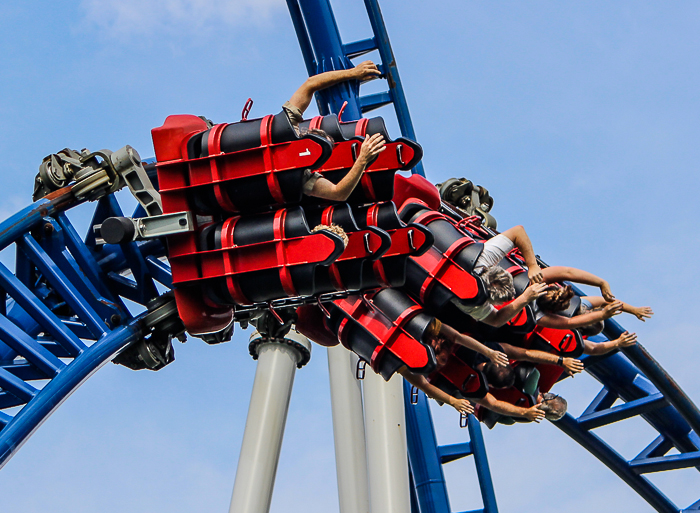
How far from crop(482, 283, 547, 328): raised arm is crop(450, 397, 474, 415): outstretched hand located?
0.60 metres

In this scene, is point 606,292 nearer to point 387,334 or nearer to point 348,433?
point 387,334

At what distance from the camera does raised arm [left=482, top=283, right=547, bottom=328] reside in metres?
5.98

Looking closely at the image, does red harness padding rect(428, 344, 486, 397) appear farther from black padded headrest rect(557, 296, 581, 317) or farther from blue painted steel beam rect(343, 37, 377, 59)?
blue painted steel beam rect(343, 37, 377, 59)

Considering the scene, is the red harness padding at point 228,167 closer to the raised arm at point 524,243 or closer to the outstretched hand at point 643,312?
the raised arm at point 524,243

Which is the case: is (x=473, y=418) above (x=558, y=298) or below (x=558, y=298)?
above

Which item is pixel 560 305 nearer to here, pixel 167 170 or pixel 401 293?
pixel 401 293

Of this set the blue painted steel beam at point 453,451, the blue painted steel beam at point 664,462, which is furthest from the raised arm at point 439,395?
the blue painted steel beam at point 664,462

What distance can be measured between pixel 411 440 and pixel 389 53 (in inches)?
135

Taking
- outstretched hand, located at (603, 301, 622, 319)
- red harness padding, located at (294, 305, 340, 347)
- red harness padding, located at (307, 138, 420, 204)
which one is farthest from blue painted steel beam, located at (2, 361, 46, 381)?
outstretched hand, located at (603, 301, 622, 319)

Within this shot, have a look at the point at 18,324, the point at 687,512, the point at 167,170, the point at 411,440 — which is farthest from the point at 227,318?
the point at 687,512

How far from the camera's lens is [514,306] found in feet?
20.0

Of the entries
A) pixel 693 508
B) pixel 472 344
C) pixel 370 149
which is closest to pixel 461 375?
pixel 472 344

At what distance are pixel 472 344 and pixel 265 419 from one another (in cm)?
220

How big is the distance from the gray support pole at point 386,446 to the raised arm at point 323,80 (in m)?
2.61
